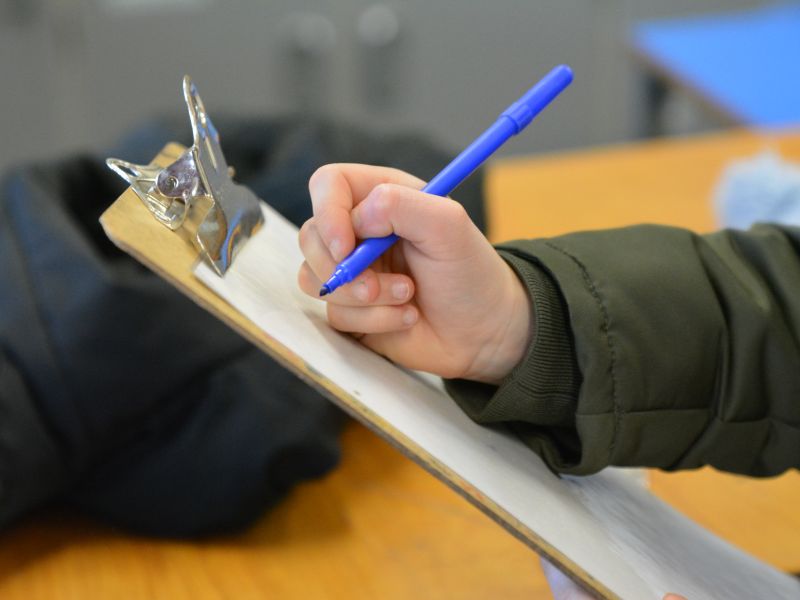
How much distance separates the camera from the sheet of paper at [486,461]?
406 mm

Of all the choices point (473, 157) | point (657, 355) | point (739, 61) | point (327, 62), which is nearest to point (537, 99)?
point (473, 157)

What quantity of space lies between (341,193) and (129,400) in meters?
0.27

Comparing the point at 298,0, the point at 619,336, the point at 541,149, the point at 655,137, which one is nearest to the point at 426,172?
the point at 619,336

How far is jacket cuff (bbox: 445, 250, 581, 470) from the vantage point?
1.56ft

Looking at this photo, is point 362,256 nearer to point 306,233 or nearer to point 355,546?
point 306,233

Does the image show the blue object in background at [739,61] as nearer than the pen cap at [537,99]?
No

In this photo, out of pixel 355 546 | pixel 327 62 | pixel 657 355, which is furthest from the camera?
pixel 327 62

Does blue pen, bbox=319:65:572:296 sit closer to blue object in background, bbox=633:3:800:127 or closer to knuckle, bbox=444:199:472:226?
knuckle, bbox=444:199:472:226

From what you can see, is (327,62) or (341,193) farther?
(327,62)

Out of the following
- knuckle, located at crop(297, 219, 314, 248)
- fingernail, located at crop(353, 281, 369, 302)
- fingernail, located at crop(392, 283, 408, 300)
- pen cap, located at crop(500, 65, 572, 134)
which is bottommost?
fingernail, located at crop(392, 283, 408, 300)

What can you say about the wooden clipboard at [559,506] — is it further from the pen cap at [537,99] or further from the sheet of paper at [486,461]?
the pen cap at [537,99]

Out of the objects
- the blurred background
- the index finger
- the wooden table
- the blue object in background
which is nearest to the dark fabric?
the wooden table

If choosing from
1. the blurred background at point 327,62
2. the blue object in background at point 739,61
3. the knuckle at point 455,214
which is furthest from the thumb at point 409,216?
the blurred background at point 327,62

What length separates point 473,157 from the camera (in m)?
0.45
